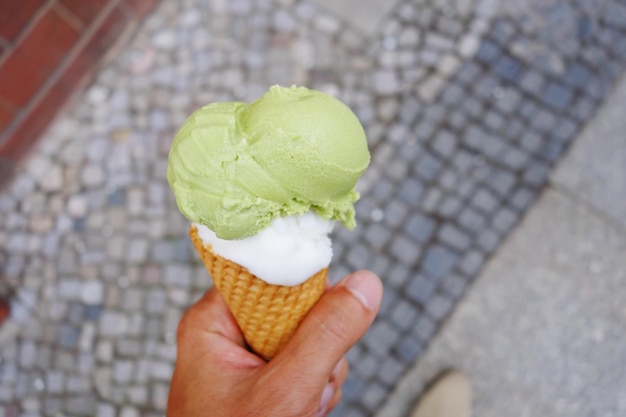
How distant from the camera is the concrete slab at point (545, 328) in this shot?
2.85m

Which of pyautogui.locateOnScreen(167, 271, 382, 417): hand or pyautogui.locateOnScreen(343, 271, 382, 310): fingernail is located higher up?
pyautogui.locateOnScreen(343, 271, 382, 310): fingernail

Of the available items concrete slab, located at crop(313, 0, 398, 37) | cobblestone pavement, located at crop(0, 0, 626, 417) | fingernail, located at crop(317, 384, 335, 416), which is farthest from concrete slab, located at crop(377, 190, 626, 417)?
concrete slab, located at crop(313, 0, 398, 37)

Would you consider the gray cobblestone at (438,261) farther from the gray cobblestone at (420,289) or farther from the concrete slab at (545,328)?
the concrete slab at (545,328)

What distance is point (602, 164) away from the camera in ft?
10.3

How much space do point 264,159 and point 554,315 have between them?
213 centimetres

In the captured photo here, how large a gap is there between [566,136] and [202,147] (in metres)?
2.41

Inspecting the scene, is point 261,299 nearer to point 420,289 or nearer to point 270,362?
point 270,362

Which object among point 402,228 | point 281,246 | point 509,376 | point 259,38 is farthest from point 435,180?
point 281,246

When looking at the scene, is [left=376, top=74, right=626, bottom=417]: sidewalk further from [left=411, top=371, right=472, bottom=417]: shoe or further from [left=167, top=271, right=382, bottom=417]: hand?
[left=167, top=271, right=382, bottom=417]: hand

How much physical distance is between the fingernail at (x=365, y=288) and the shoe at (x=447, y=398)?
109 cm

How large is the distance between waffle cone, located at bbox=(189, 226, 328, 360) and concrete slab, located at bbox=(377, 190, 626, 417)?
1192 millimetres

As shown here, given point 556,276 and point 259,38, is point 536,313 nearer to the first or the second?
point 556,276

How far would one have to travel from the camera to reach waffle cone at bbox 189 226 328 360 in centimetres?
171

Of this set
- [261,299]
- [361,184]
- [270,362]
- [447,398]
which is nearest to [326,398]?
[270,362]
